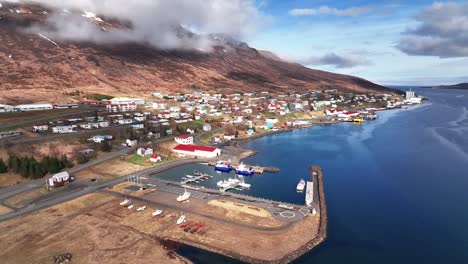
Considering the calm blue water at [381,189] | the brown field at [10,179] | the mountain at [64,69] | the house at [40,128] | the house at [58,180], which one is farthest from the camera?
the mountain at [64,69]

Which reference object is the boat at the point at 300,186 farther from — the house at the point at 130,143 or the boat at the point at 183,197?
the house at the point at 130,143

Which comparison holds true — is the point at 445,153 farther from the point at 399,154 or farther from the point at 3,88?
the point at 3,88

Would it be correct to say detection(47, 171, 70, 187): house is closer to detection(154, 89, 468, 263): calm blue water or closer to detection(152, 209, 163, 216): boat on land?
detection(152, 209, 163, 216): boat on land

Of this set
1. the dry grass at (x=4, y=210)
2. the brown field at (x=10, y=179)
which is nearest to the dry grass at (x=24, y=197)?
the dry grass at (x=4, y=210)

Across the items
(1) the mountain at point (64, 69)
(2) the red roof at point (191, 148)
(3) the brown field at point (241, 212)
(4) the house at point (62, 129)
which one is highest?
(1) the mountain at point (64, 69)

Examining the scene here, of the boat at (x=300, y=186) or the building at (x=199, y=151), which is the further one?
the building at (x=199, y=151)

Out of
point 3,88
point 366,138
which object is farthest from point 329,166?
point 3,88
